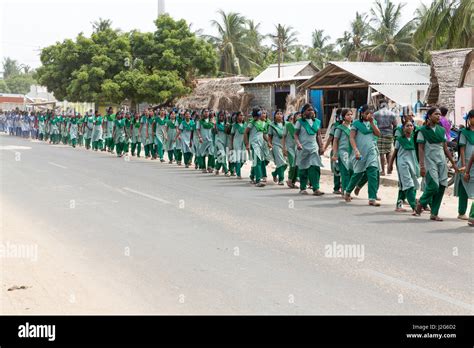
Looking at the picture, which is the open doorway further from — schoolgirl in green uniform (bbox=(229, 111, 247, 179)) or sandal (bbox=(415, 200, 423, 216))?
sandal (bbox=(415, 200, 423, 216))

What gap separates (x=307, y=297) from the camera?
5.84m

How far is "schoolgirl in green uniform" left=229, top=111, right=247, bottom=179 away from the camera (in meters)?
16.2

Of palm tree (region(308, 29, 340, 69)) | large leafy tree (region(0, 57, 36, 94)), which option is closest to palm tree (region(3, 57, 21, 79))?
large leafy tree (region(0, 57, 36, 94))

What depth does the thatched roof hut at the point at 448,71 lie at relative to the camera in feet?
72.1

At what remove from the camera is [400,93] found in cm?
2602

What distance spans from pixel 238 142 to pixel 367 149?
17.0ft

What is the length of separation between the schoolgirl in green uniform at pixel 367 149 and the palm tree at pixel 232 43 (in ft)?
142

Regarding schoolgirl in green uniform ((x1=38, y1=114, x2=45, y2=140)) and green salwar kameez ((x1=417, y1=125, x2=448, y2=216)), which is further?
schoolgirl in green uniform ((x1=38, y1=114, x2=45, y2=140))

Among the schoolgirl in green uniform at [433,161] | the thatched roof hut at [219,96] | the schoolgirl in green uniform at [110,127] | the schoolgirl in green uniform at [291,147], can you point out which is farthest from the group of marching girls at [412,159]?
the thatched roof hut at [219,96]

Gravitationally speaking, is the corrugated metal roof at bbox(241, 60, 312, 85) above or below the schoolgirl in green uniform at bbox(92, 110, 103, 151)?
above

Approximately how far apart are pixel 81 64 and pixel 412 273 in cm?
3837

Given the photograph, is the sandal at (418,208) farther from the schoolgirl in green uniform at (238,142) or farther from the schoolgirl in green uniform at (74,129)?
the schoolgirl in green uniform at (74,129)

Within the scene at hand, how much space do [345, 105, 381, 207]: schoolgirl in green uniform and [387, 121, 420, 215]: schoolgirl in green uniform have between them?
0.58 meters
